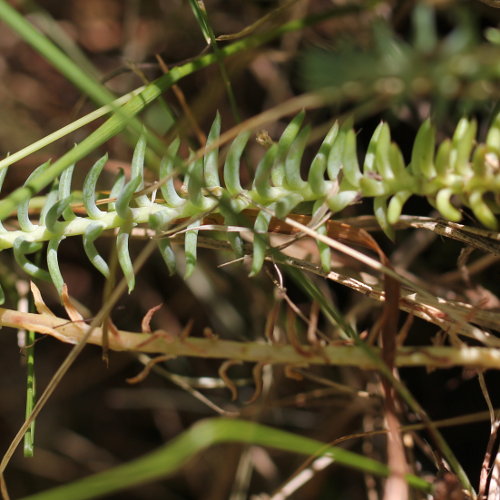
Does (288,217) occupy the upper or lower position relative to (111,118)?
lower

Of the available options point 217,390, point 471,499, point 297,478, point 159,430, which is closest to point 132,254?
point 217,390

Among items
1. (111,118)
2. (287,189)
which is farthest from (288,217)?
(111,118)

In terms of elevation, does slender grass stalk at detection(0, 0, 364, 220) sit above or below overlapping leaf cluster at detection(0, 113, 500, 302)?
above

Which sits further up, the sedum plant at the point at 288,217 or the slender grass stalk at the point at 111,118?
the slender grass stalk at the point at 111,118

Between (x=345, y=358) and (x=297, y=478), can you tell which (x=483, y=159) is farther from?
(x=297, y=478)

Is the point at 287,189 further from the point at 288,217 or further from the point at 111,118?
the point at 111,118

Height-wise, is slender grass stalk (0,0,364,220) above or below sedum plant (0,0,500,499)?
above

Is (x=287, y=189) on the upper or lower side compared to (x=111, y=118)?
lower

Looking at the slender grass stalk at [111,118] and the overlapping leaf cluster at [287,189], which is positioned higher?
the slender grass stalk at [111,118]
